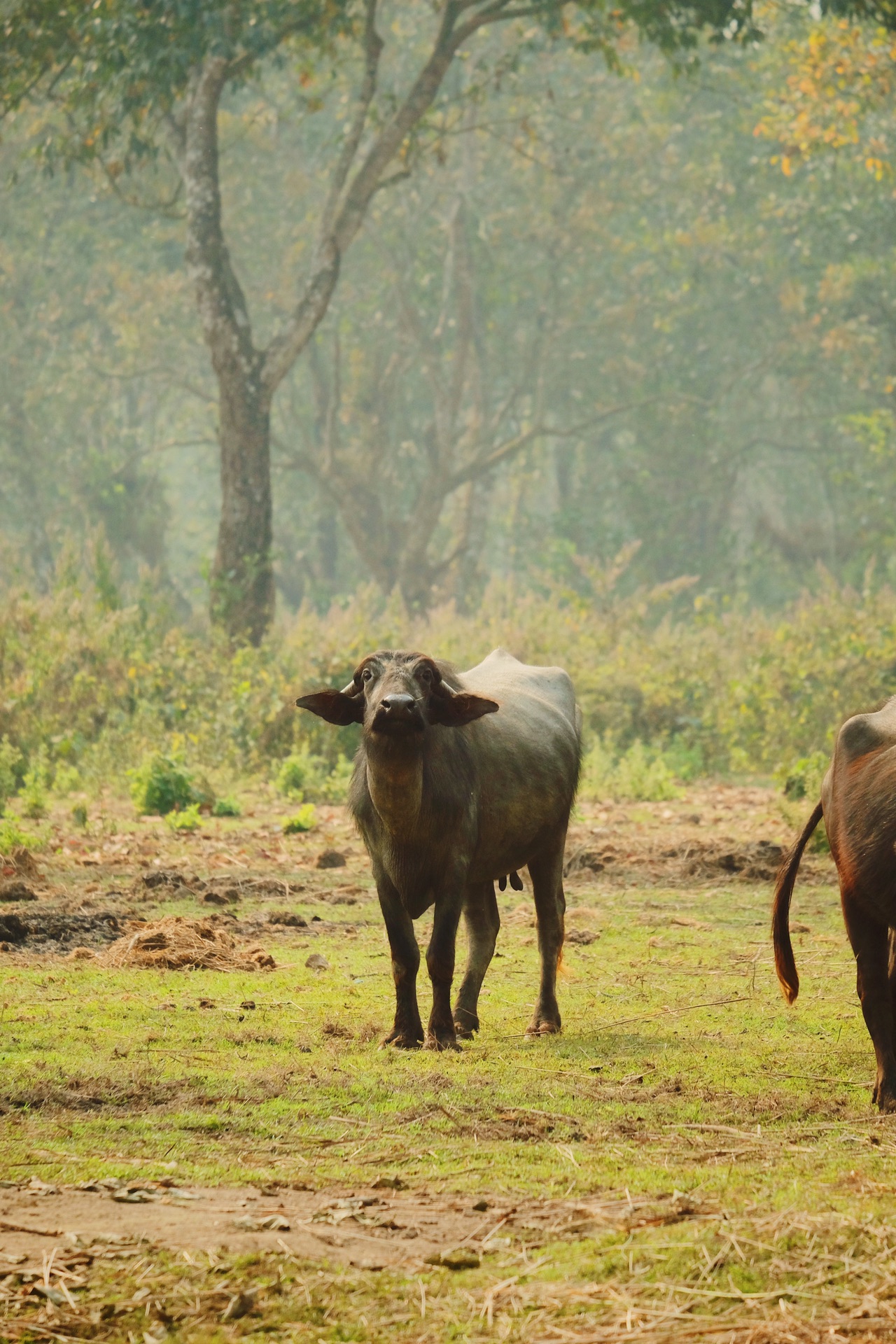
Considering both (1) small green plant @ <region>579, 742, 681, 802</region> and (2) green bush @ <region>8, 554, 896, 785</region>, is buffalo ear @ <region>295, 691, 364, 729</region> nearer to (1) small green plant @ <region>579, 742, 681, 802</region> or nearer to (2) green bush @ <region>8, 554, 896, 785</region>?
(2) green bush @ <region>8, 554, 896, 785</region>

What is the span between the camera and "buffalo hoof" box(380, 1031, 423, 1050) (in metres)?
6.26

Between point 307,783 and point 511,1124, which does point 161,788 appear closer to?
A: point 307,783

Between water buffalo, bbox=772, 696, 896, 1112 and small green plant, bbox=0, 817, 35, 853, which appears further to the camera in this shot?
small green plant, bbox=0, 817, 35, 853

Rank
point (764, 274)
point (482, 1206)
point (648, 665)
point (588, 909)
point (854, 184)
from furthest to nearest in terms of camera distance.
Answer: point (764, 274), point (854, 184), point (648, 665), point (588, 909), point (482, 1206)

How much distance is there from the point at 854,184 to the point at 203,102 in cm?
2015

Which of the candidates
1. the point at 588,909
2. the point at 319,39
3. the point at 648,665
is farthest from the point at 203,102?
the point at 588,909

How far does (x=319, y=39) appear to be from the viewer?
64.1 feet

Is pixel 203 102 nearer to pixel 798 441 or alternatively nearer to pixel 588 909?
pixel 588 909

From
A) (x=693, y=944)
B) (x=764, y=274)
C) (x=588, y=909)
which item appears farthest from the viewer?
(x=764, y=274)

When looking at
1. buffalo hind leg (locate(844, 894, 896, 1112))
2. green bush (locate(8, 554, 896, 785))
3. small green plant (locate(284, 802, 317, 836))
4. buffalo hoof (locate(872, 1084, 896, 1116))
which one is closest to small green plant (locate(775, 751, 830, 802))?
green bush (locate(8, 554, 896, 785))

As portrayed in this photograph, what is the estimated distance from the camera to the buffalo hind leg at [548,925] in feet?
22.4

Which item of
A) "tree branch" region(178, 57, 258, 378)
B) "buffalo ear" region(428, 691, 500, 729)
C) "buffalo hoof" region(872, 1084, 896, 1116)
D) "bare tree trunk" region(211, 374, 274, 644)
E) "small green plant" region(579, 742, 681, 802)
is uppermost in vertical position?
"tree branch" region(178, 57, 258, 378)

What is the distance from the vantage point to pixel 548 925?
7.18m

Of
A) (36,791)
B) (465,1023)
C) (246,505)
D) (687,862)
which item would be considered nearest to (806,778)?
(687,862)
